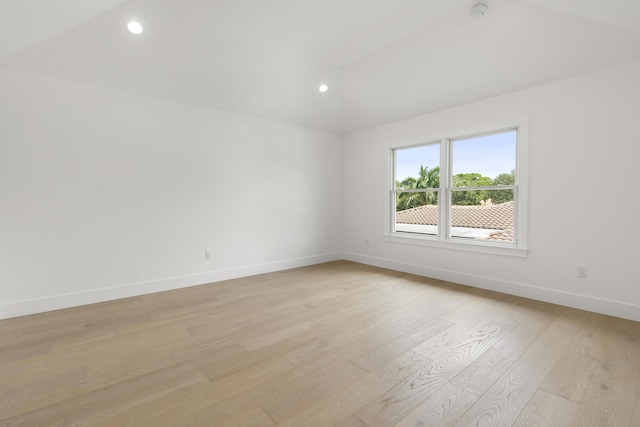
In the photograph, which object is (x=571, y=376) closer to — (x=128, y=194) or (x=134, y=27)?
(x=128, y=194)

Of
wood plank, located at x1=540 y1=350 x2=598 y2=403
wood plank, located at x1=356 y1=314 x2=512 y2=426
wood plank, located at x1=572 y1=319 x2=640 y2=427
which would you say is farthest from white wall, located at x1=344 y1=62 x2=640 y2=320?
wood plank, located at x1=540 y1=350 x2=598 y2=403

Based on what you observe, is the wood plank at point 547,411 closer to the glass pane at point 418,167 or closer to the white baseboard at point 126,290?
the glass pane at point 418,167

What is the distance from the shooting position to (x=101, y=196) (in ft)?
10.9

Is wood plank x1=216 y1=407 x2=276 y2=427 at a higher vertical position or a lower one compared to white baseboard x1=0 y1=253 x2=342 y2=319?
lower

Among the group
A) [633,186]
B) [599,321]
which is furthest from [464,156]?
[599,321]

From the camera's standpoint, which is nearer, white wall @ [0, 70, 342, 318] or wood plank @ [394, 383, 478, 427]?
wood plank @ [394, 383, 478, 427]

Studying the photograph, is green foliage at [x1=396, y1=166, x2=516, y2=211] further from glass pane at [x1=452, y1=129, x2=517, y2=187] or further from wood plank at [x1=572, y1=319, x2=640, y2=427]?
wood plank at [x1=572, y1=319, x2=640, y2=427]

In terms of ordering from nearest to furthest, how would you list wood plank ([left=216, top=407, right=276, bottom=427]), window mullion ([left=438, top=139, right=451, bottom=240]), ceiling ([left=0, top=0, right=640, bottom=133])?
wood plank ([left=216, top=407, right=276, bottom=427]) < ceiling ([left=0, top=0, right=640, bottom=133]) < window mullion ([left=438, top=139, right=451, bottom=240])

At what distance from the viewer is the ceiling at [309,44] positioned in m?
2.61

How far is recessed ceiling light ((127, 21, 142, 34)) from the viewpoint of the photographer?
2766mm

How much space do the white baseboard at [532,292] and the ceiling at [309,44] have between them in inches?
93.1

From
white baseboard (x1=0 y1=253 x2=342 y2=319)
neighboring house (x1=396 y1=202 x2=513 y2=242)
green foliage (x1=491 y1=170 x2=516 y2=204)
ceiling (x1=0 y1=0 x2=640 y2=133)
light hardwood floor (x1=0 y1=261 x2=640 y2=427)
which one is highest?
ceiling (x1=0 y1=0 x2=640 y2=133)

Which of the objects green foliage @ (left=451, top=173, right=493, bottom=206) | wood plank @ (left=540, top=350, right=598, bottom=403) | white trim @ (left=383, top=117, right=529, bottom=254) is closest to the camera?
wood plank @ (left=540, top=350, right=598, bottom=403)

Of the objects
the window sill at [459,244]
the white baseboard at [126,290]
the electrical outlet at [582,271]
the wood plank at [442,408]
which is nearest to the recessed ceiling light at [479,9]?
the window sill at [459,244]
